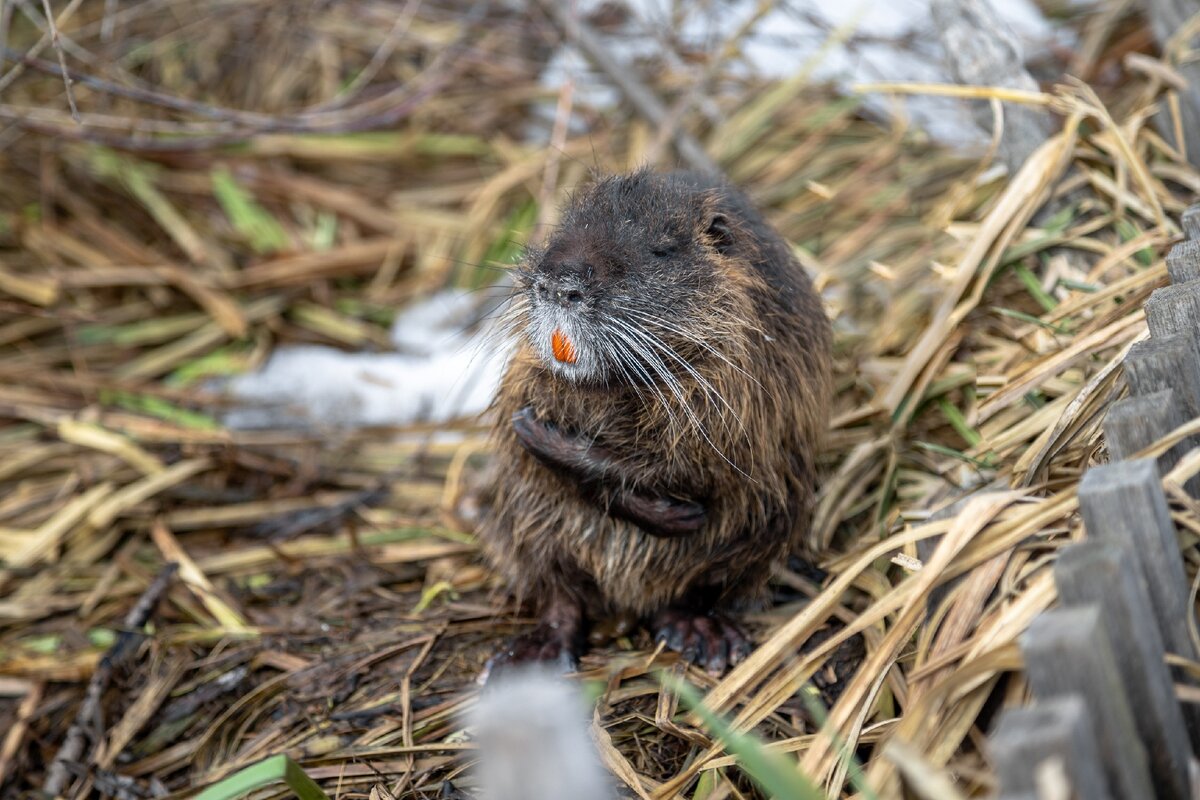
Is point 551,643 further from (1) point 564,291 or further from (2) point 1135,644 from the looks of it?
(2) point 1135,644

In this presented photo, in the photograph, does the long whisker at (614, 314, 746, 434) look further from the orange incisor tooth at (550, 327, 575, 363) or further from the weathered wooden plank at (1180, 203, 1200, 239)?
the weathered wooden plank at (1180, 203, 1200, 239)

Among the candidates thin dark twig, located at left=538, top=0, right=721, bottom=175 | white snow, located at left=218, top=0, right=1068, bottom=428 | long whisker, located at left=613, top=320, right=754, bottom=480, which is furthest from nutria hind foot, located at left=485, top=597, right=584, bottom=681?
thin dark twig, located at left=538, top=0, right=721, bottom=175

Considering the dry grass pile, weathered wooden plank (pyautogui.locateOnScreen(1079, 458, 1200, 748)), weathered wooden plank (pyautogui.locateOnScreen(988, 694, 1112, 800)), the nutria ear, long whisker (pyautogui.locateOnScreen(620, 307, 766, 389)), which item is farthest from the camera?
→ the nutria ear

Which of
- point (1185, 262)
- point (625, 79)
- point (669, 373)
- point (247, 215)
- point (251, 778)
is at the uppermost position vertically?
point (1185, 262)

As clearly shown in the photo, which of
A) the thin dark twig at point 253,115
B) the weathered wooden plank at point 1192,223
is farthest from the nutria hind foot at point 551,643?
the thin dark twig at point 253,115

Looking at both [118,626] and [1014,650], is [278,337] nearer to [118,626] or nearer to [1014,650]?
[118,626]

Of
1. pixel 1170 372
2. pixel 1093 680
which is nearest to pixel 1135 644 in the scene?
pixel 1093 680
